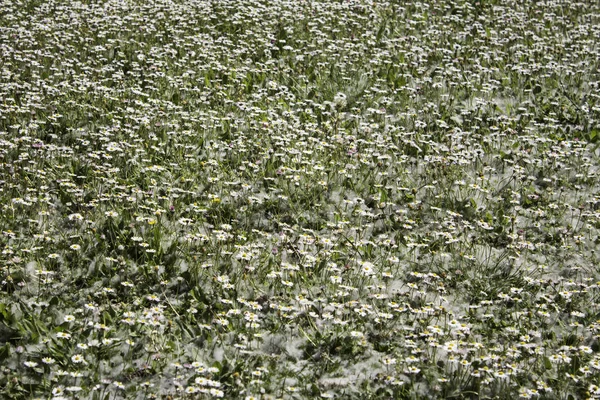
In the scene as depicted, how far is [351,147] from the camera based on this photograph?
784 cm

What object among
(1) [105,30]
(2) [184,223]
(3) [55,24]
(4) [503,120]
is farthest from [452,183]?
(3) [55,24]

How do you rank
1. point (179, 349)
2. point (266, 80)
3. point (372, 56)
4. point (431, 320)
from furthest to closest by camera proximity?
point (372, 56) < point (266, 80) < point (431, 320) < point (179, 349)

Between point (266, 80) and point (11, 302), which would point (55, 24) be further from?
point (11, 302)

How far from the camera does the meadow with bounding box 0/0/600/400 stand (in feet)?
16.7

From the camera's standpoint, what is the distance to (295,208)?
23.0 ft

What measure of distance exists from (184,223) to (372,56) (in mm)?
5308

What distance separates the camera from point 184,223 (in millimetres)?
6172

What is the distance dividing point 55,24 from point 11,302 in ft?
22.2

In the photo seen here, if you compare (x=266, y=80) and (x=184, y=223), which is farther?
(x=266, y=80)

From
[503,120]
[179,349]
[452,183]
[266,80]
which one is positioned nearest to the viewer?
[179,349]

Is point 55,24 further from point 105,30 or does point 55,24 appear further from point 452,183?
point 452,183

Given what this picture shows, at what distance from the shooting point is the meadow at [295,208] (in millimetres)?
5090

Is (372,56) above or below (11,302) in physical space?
above

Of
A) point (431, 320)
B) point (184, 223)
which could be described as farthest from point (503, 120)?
point (184, 223)
